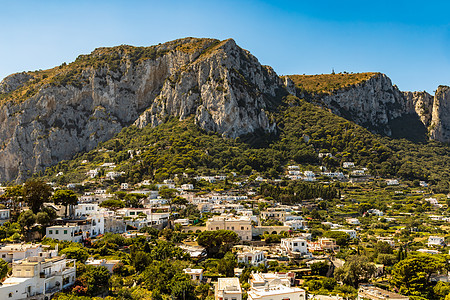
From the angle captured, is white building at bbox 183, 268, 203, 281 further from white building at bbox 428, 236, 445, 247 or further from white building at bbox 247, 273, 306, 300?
white building at bbox 428, 236, 445, 247

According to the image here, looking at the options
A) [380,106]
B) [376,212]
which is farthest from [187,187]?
[380,106]

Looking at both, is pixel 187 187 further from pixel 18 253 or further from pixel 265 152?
pixel 18 253

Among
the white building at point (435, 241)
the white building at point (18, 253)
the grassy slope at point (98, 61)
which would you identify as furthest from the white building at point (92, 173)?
the white building at point (435, 241)

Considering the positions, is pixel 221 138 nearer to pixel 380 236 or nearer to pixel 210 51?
pixel 210 51

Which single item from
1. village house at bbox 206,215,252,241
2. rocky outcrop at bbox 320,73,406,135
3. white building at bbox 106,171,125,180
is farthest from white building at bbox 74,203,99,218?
rocky outcrop at bbox 320,73,406,135

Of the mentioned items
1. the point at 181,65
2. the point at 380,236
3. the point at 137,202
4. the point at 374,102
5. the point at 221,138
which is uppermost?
the point at 181,65

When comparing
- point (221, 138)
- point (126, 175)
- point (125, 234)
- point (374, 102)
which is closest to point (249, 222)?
point (125, 234)
